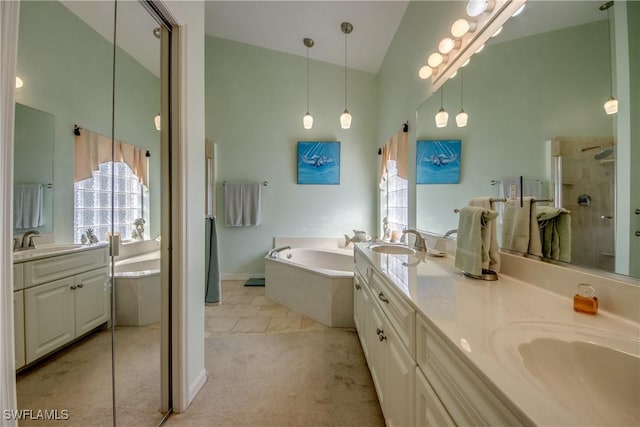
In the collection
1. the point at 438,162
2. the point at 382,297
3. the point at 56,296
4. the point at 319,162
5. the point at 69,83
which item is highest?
the point at 319,162

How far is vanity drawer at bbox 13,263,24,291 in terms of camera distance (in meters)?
0.72

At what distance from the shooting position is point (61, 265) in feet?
3.11

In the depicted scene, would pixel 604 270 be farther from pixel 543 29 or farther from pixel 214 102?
pixel 214 102

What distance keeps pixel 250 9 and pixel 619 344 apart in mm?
4003

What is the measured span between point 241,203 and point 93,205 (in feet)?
8.98

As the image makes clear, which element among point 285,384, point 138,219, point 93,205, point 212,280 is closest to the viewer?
point 93,205

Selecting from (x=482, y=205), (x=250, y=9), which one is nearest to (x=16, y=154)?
(x=482, y=205)

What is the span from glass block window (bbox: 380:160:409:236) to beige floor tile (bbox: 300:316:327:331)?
134cm

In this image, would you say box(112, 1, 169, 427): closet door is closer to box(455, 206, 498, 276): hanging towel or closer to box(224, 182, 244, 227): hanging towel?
box(455, 206, 498, 276): hanging towel

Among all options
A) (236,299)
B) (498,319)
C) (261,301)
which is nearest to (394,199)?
(261,301)

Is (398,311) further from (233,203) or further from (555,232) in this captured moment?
(233,203)

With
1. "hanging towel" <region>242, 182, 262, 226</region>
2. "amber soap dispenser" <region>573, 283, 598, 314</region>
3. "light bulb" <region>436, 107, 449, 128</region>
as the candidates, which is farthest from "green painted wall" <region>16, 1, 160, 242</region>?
"hanging towel" <region>242, 182, 262, 226</region>

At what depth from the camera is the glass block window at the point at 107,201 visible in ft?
3.21

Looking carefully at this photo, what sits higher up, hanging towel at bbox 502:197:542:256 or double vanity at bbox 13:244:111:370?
hanging towel at bbox 502:197:542:256
